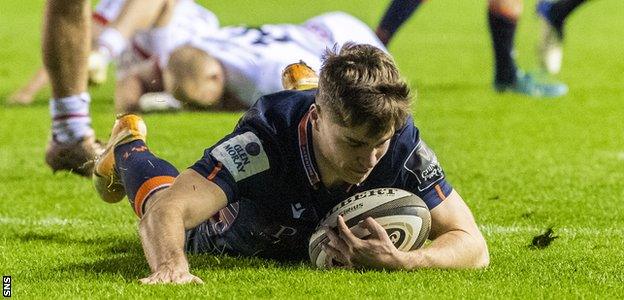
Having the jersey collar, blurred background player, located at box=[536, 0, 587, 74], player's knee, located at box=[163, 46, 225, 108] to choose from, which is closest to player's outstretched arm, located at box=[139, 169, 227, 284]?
the jersey collar

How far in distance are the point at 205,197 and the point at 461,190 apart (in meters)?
2.93

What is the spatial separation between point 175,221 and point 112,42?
628 centimetres

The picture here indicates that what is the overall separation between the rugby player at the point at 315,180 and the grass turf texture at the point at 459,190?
0.11m

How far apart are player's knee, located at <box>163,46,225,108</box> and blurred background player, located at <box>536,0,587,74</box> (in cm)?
366

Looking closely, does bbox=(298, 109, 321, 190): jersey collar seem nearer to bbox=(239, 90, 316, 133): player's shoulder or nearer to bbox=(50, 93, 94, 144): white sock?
bbox=(239, 90, 316, 133): player's shoulder

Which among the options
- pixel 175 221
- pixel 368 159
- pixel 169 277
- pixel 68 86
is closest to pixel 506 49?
pixel 68 86

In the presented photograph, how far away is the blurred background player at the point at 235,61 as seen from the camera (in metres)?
10.9

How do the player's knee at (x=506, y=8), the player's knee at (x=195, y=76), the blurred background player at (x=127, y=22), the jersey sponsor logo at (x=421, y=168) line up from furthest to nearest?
the player's knee at (x=506, y=8) → the player's knee at (x=195, y=76) → the blurred background player at (x=127, y=22) → the jersey sponsor logo at (x=421, y=168)

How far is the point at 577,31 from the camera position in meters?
18.7

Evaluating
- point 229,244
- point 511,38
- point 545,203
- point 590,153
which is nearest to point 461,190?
point 545,203

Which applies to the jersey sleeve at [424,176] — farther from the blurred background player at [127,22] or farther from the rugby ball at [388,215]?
the blurred background player at [127,22]

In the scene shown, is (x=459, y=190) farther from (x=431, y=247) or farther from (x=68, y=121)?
Answer: (x=431, y=247)

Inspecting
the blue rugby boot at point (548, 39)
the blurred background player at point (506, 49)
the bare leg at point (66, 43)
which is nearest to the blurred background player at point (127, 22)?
the blurred background player at point (506, 49)

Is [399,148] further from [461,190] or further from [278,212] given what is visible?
[461,190]
